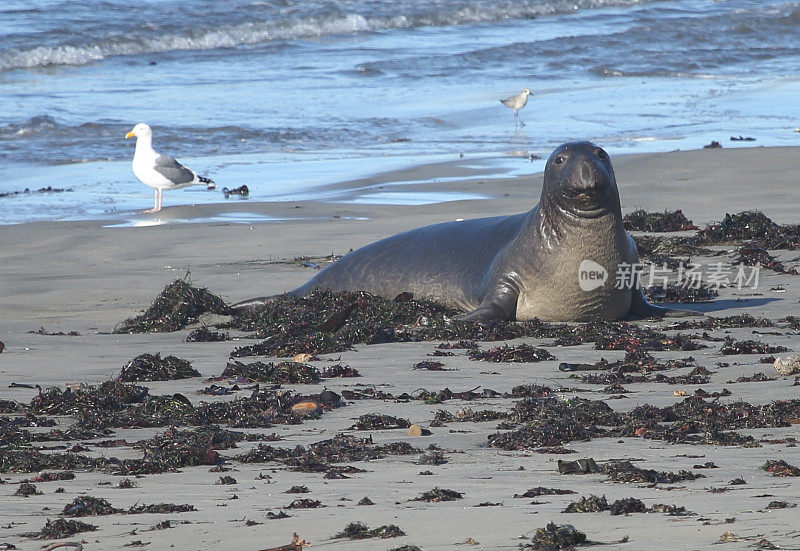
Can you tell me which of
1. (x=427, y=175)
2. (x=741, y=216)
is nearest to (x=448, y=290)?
(x=741, y=216)

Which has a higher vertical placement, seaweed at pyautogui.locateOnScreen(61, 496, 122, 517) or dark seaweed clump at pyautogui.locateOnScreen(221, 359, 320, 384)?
seaweed at pyautogui.locateOnScreen(61, 496, 122, 517)

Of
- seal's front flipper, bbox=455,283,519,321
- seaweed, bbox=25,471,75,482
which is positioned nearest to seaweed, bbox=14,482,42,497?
seaweed, bbox=25,471,75,482

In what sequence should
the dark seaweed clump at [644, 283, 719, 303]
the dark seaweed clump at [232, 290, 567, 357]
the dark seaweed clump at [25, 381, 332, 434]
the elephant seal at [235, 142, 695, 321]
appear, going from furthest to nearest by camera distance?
the dark seaweed clump at [644, 283, 719, 303]
the elephant seal at [235, 142, 695, 321]
the dark seaweed clump at [232, 290, 567, 357]
the dark seaweed clump at [25, 381, 332, 434]

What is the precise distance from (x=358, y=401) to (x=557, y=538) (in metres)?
2.29

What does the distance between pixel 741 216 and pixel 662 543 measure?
7.07 metres

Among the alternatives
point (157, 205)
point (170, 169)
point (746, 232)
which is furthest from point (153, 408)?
point (170, 169)

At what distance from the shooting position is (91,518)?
3.06 meters

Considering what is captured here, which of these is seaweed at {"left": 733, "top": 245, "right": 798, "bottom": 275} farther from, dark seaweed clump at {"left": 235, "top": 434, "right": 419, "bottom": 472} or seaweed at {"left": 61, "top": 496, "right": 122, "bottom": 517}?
seaweed at {"left": 61, "top": 496, "right": 122, "bottom": 517}

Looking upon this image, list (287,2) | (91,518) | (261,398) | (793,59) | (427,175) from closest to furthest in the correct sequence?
(91,518) → (261,398) → (427,175) → (793,59) → (287,2)

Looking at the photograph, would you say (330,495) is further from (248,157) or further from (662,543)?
(248,157)

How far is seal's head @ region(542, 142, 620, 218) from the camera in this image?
6734 millimetres

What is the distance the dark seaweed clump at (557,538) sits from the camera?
8.59ft

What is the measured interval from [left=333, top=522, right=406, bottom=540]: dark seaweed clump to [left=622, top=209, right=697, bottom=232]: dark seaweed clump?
736cm

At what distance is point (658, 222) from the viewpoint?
9875mm
